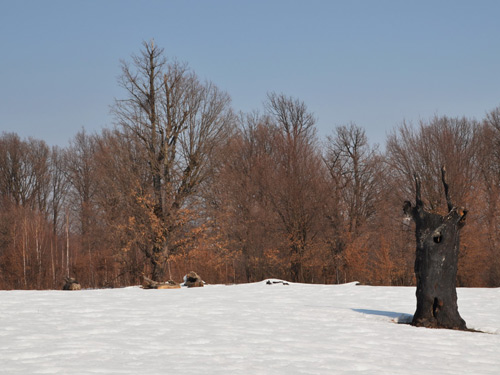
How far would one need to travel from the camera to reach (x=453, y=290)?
34.7 ft

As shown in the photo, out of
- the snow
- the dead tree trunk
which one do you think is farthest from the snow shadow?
the dead tree trunk

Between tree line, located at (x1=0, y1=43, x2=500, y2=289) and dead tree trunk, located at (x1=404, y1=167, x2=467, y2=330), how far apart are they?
17223 millimetres

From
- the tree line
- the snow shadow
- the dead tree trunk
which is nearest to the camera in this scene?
the dead tree trunk

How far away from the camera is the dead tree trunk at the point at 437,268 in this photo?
10.5 m

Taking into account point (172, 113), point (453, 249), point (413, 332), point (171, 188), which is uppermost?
point (172, 113)

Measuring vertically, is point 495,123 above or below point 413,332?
above

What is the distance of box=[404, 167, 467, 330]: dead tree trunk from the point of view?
413 inches

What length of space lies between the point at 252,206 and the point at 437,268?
75.1ft

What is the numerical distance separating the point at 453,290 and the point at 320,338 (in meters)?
3.59

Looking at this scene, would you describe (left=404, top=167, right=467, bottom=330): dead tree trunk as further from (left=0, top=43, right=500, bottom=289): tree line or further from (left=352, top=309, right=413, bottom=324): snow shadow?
(left=0, top=43, right=500, bottom=289): tree line

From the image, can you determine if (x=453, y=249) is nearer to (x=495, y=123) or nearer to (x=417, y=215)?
(x=417, y=215)

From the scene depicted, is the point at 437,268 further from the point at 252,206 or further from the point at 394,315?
the point at 252,206

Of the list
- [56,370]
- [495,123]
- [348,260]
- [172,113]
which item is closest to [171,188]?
[172,113]

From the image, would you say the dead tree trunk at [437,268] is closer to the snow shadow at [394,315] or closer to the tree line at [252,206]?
the snow shadow at [394,315]
